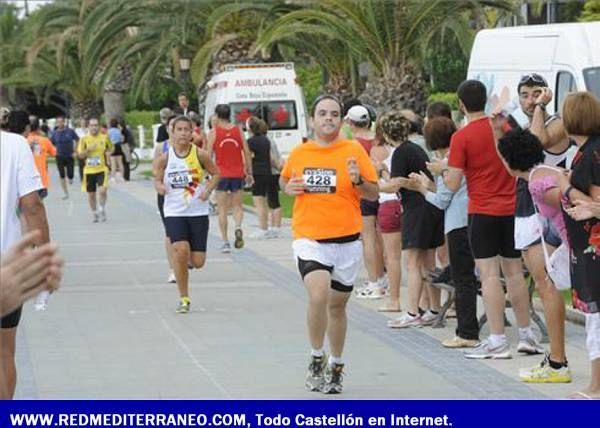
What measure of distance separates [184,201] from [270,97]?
20123 millimetres

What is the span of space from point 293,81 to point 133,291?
18.8m

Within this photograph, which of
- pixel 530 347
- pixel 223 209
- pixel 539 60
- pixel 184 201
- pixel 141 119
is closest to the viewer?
pixel 530 347

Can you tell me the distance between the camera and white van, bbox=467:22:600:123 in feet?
52.8

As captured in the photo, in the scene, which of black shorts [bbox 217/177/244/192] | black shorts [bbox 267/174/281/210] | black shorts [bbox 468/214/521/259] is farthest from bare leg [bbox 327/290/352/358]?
black shorts [bbox 267/174/281/210]

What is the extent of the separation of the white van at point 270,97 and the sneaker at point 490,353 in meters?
22.4

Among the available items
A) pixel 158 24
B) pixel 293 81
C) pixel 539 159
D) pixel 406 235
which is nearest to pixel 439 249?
pixel 406 235

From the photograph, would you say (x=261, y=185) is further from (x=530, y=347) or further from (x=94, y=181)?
(x=530, y=347)

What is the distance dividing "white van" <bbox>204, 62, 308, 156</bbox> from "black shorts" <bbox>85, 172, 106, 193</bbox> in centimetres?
811

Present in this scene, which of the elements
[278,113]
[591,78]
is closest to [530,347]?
[591,78]

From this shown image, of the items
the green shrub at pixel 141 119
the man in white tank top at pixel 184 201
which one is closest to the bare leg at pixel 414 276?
the man in white tank top at pixel 184 201

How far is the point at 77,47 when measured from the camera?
53.4m

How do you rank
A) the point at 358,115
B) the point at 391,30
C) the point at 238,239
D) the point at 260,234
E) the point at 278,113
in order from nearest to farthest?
the point at 358,115
the point at 238,239
the point at 260,234
the point at 391,30
the point at 278,113

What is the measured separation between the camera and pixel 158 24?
3797 centimetres

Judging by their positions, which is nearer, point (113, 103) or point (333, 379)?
point (333, 379)
